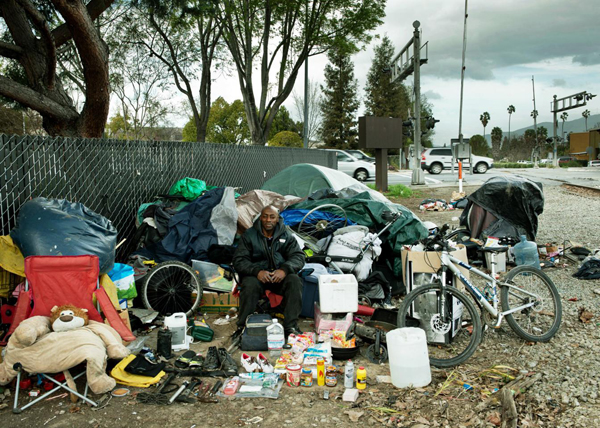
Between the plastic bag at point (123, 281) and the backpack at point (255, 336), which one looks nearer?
the backpack at point (255, 336)

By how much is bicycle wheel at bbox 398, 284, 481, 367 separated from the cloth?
2.52m

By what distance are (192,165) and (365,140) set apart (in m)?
10.9

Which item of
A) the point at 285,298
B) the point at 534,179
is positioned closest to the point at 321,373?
the point at 285,298

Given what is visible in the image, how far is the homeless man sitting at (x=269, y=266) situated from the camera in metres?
5.24

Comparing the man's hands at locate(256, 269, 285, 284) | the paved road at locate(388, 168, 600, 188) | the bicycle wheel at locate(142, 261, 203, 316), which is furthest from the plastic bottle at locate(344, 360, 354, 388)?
the paved road at locate(388, 168, 600, 188)

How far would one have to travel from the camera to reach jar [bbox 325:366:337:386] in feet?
13.5

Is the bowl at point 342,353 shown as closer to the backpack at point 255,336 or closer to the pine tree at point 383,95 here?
the backpack at point 255,336

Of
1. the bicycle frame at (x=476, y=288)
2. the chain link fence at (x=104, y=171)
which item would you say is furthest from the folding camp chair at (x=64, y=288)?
the bicycle frame at (x=476, y=288)

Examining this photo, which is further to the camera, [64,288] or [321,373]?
[64,288]

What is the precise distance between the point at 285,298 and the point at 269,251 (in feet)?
1.81

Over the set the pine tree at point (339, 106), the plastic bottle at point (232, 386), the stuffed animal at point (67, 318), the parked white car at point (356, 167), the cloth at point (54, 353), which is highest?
the pine tree at point (339, 106)

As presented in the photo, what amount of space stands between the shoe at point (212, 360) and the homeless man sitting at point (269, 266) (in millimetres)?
579

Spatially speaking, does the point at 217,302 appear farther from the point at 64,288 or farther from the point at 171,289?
the point at 64,288

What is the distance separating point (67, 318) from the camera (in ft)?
13.9
